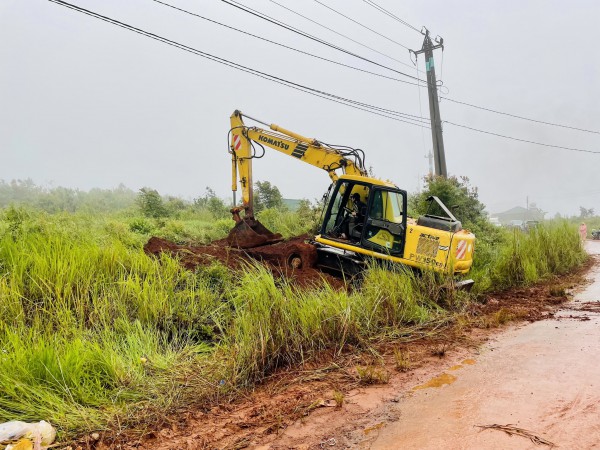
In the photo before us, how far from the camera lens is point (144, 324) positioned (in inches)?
192

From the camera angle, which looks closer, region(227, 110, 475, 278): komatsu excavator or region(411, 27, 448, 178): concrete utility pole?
region(227, 110, 475, 278): komatsu excavator

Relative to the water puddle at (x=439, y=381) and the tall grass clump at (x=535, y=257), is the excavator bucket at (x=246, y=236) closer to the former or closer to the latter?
the tall grass clump at (x=535, y=257)

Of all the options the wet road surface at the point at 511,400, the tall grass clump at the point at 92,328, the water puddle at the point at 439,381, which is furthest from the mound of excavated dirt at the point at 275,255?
the wet road surface at the point at 511,400

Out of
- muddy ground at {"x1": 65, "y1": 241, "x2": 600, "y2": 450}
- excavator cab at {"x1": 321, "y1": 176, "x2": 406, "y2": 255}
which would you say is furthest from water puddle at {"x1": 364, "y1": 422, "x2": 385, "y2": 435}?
excavator cab at {"x1": 321, "y1": 176, "x2": 406, "y2": 255}

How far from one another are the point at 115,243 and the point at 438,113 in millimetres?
14107

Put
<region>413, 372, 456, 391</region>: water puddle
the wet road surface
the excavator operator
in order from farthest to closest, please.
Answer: the excavator operator < <region>413, 372, 456, 391</region>: water puddle < the wet road surface

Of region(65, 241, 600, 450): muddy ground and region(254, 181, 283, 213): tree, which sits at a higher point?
region(254, 181, 283, 213): tree

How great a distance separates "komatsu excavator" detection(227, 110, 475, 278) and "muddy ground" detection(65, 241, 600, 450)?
2.49 metres

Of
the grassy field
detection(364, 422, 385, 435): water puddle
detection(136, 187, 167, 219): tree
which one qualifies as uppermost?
detection(136, 187, 167, 219): tree

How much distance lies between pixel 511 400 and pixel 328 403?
158cm

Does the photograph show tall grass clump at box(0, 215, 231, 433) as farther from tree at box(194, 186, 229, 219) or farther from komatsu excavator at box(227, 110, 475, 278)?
tree at box(194, 186, 229, 219)

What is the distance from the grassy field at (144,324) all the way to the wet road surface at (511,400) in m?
1.13

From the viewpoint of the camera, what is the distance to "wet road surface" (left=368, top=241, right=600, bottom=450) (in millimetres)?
2977

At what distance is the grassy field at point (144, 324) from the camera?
3506 mm
